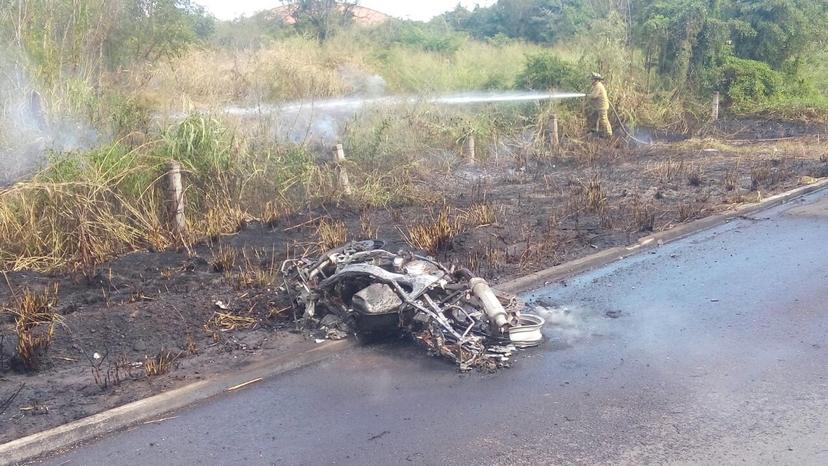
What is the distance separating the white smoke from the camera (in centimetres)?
905

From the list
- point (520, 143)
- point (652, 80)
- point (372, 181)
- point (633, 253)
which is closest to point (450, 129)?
point (520, 143)

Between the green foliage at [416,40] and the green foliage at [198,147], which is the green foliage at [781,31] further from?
the green foliage at [198,147]

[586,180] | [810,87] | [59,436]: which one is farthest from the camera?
[810,87]

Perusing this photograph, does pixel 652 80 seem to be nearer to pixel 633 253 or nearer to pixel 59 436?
pixel 633 253

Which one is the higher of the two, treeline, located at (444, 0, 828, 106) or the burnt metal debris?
treeline, located at (444, 0, 828, 106)

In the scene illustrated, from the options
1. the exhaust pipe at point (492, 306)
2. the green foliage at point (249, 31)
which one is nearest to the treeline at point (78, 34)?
the green foliage at point (249, 31)

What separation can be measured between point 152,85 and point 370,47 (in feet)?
37.1

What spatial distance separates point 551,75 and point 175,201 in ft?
43.8

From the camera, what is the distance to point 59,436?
4.80 metres

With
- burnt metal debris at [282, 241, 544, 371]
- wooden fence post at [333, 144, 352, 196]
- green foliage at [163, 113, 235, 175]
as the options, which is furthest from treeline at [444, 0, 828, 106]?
burnt metal debris at [282, 241, 544, 371]

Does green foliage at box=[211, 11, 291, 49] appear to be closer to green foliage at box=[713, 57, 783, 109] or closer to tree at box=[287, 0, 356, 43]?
tree at box=[287, 0, 356, 43]

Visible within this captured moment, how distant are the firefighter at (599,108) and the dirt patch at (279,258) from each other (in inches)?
117

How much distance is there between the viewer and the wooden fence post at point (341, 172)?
11141 millimetres

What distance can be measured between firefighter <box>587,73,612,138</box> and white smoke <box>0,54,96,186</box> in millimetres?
11835
